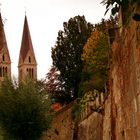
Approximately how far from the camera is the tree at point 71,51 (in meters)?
54.6

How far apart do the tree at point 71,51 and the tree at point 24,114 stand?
20.6 metres

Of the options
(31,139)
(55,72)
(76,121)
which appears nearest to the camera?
(31,139)

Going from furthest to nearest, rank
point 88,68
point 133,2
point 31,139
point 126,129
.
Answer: point 88,68
point 31,139
point 126,129
point 133,2

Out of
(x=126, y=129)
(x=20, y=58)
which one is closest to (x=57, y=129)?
(x=126, y=129)

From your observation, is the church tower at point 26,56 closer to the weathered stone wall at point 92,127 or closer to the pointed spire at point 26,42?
the pointed spire at point 26,42

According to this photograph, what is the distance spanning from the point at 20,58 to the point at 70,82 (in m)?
79.2

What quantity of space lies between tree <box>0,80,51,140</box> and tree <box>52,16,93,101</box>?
20591 mm

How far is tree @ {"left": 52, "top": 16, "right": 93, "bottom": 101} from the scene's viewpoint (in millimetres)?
54562

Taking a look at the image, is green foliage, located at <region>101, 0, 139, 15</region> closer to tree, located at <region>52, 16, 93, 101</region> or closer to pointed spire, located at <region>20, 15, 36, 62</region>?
tree, located at <region>52, 16, 93, 101</region>

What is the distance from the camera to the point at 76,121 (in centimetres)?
3994

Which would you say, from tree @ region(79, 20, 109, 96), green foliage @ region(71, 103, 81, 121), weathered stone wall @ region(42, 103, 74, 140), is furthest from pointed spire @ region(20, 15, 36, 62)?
green foliage @ region(71, 103, 81, 121)

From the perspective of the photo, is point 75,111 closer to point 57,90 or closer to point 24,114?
point 24,114

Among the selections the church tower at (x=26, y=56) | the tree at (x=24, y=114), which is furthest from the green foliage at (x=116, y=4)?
the church tower at (x=26, y=56)

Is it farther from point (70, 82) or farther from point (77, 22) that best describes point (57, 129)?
point (77, 22)
